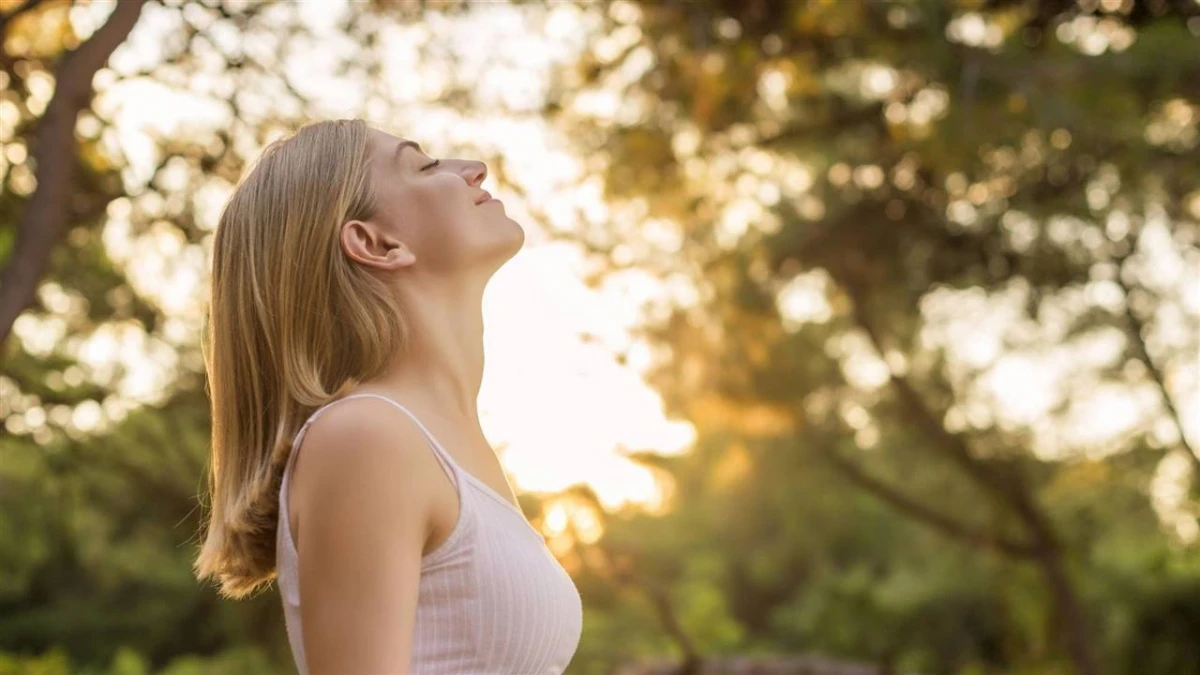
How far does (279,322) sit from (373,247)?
0.16 metres

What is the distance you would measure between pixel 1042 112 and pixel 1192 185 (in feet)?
10.7

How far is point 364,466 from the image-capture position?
1.53 m

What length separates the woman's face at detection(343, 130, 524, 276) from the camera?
1828 mm

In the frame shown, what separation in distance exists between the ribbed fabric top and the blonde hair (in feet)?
0.35

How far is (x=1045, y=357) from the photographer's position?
14.0 metres

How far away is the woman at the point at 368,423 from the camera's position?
151 cm

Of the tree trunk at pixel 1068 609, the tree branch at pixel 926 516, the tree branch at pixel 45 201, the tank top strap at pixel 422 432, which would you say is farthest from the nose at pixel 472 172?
the tree trunk at pixel 1068 609

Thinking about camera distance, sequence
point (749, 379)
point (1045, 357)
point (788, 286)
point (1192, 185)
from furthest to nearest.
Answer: point (1045, 357) → point (788, 286) → point (749, 379) → point (1192, 185)

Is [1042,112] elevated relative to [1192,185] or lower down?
lower down

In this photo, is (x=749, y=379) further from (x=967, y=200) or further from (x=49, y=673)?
(x=49, y=673)

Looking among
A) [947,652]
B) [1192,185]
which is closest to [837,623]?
[947,652]

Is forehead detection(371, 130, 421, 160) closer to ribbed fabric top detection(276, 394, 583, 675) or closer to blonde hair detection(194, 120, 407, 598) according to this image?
blonde hair detection(194, 120, 407, 598)

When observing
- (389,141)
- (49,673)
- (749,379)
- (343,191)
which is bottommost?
(49,673)

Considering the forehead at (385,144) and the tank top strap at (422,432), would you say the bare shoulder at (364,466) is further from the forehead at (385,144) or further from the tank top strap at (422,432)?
the forehead at (385,144)
